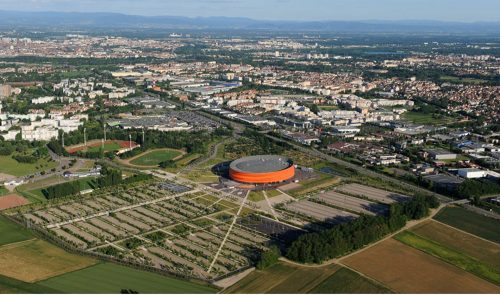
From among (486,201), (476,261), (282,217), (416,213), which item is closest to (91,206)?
(282,217)

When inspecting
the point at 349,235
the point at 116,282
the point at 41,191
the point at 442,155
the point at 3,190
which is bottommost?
the point at 3,190

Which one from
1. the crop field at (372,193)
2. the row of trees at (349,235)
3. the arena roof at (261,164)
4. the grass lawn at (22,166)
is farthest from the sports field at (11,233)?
the crop field at (372,193)

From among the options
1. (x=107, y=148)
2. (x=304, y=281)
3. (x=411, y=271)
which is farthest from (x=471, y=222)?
(x=107, y=148)

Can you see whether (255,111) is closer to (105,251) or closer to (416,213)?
(416,213)

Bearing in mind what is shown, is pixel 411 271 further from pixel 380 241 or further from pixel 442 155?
pixel 442 155

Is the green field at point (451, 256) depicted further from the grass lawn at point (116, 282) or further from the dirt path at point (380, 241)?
the grass lawn at point (116, 282)

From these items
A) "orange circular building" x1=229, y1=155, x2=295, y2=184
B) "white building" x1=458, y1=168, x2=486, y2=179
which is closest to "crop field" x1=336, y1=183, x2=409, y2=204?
"orange circular building" x1=229, y1=155, x2=295, y2=184
